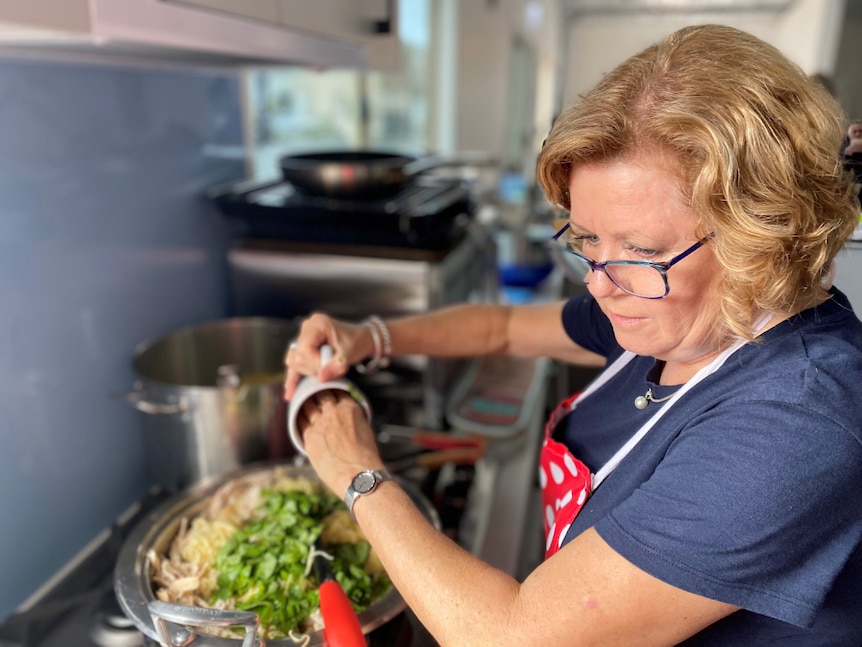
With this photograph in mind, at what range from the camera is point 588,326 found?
38.2 inches

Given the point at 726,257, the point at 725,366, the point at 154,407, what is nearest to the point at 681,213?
the point at 726,257

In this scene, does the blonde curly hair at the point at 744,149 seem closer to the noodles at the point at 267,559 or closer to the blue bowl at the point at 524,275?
the noodles at the point at 267,559

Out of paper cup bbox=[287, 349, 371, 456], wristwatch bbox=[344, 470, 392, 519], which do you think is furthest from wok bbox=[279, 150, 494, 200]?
wristwatch bbox=[344, 470, 392, 519]

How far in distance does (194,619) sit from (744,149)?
64 cm

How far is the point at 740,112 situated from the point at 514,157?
386 centimetres

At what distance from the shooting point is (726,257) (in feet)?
1.91

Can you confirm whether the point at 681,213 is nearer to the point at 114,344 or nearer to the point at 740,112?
the point at 740,112

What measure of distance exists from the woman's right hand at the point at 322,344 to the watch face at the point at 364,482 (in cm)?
19

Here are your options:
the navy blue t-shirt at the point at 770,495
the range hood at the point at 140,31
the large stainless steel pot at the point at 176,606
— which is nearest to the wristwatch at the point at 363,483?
the large stainless steel pot at the point at 176,606

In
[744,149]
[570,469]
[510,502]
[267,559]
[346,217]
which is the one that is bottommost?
[510,502]

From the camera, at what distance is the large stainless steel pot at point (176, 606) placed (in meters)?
0.64

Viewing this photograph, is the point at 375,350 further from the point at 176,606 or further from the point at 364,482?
the point at 176,606

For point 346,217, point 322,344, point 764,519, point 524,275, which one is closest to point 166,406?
point 322,344

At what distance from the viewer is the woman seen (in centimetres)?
54
